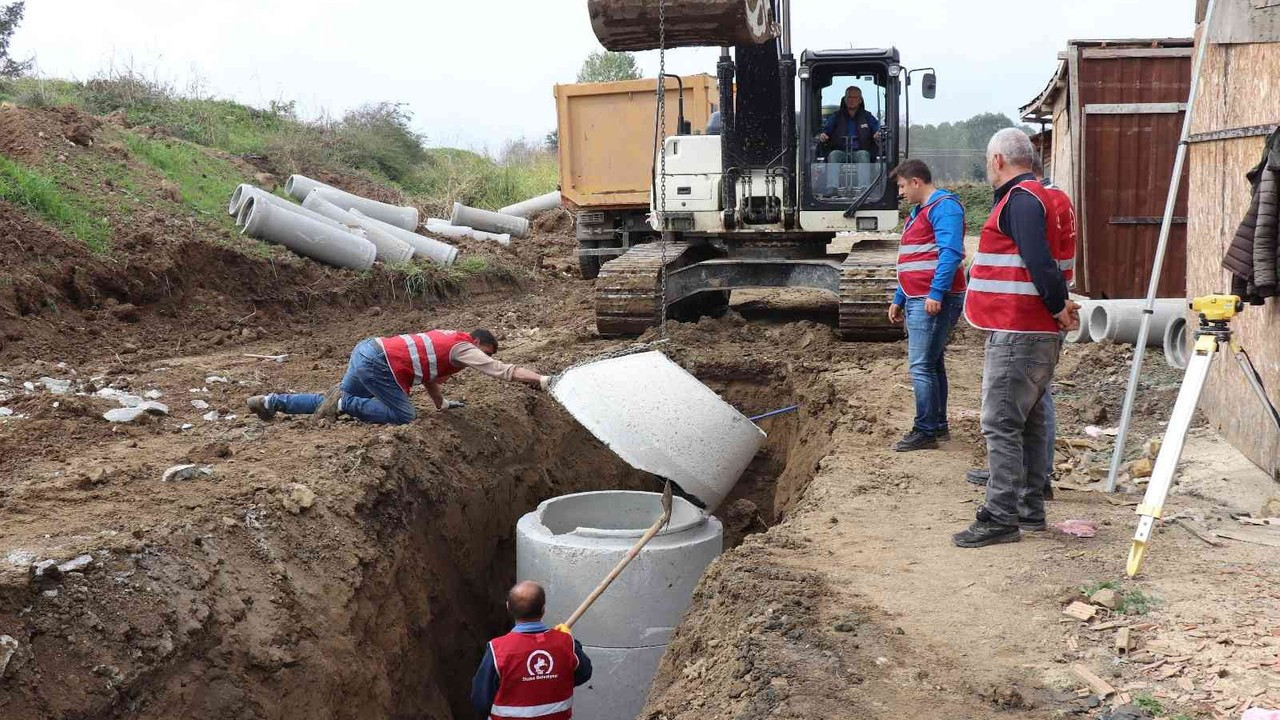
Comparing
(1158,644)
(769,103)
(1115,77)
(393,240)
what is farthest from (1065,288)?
(393,240)

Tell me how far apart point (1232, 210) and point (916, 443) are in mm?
2371

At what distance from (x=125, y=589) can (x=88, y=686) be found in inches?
18.2

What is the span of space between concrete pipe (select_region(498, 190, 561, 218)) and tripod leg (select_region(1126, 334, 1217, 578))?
19.0m

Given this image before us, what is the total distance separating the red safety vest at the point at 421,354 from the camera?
288 inches

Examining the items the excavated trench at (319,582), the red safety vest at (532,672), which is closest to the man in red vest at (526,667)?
the red safety vest at (532,672)

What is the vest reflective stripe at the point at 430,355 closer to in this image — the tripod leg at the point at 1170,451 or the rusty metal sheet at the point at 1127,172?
the tripod leg at the point at 1170,451

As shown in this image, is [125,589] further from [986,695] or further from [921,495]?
[921,495]

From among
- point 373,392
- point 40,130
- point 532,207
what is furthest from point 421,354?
point 532,207

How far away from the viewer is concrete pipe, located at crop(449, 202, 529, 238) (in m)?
20.0

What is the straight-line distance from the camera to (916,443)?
6.89 meters

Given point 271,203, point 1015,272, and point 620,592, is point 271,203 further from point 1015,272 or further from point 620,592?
point 1015,272

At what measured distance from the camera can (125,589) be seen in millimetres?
4828

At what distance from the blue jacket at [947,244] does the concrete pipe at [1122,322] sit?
3776 millimetres

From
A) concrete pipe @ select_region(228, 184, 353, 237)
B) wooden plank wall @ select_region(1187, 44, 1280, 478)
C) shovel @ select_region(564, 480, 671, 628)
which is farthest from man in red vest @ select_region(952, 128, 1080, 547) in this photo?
concrete pipe @ select_region(228, 184, 353, 237)
